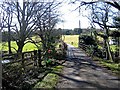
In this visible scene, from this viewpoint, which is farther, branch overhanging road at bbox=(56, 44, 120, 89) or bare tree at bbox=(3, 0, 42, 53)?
bare tree at bbox=(3, 0, 42, 53)

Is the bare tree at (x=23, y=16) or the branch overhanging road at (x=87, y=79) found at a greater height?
the bare tree at (x=23, y=16)

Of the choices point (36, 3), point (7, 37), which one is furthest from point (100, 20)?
point (7, 37)

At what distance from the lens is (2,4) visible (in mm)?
19812

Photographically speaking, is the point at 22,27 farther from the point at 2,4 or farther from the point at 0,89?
the point at 0,89

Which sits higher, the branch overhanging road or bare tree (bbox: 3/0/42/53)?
bare tree (bbox: 3/0/42/53)

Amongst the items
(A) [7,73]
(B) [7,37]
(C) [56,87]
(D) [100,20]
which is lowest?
(C) [56,87]

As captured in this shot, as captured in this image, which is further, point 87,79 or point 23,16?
point 23,16

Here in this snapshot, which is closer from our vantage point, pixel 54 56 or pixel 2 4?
pixel 2 4

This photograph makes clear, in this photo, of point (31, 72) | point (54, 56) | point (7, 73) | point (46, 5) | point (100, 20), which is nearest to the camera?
point (7, 73)

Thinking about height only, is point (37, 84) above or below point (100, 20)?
below

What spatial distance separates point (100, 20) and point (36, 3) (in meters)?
9.66

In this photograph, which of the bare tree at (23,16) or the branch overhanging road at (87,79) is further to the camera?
the bare tree at (23,16)

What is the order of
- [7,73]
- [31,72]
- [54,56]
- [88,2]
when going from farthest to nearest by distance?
[54,56] → [88,2] → [31,72] → [7,73]

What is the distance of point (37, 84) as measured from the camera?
9.61m
